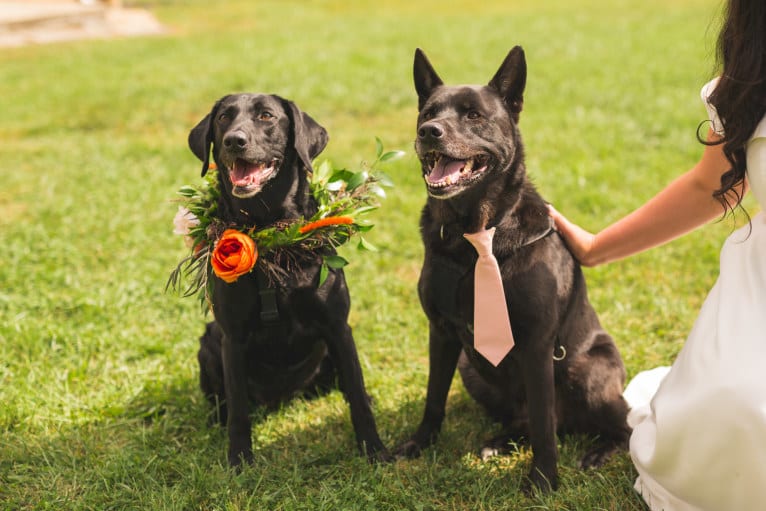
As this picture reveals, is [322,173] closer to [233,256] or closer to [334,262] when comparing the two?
[334,262]

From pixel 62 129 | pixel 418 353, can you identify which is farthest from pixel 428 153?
pixel 62 129

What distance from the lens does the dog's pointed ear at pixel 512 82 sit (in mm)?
2911

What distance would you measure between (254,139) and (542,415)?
1.60 metres

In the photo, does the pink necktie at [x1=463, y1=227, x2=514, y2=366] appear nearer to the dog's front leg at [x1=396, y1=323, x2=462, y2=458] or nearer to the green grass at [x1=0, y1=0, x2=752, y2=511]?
the dog's front leg at [x1=396, y1=323, x2=462, y2=458]

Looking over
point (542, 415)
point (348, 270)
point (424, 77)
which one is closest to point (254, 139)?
point (424, 77)

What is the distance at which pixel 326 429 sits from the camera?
3545 mm

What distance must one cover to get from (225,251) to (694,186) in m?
1.91

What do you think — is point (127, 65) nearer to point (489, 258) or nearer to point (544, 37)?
point (544, 37)

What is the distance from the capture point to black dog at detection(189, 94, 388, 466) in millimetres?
3107

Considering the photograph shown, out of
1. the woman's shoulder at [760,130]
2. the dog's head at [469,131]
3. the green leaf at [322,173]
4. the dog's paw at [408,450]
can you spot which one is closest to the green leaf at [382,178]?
the green leaf at [322,173]

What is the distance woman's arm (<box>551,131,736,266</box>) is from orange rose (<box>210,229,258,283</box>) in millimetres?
1268

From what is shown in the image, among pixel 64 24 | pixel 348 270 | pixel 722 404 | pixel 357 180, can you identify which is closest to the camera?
pixel 722 404

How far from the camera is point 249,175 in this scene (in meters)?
3.10

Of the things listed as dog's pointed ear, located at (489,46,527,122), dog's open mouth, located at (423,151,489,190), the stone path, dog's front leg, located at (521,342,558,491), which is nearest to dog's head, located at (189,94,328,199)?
dog's open mouth, located at (423,151,489,190)
